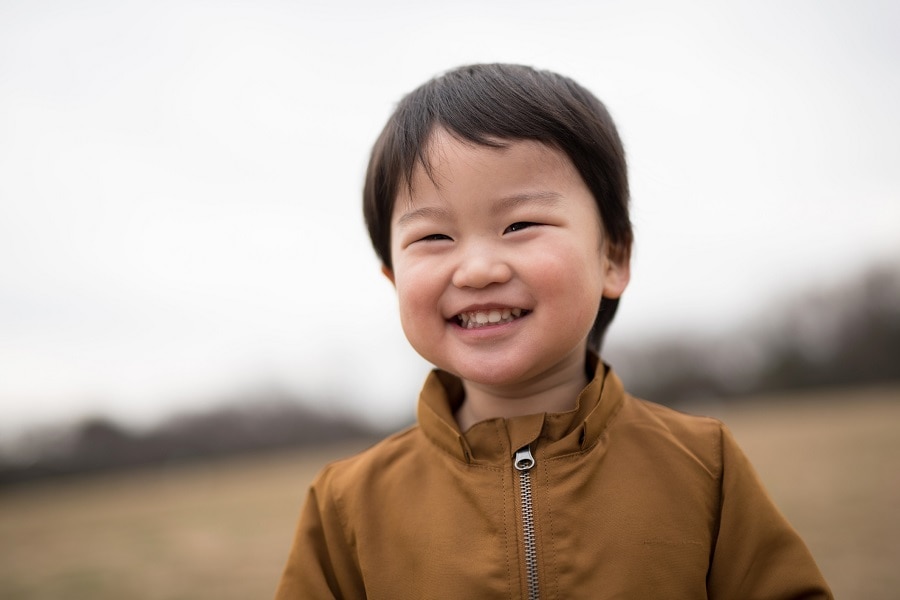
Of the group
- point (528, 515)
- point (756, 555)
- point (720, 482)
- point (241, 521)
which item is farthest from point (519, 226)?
point (241, 521)

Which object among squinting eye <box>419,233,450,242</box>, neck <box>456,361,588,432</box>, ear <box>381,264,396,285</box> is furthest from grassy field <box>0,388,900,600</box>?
squinting eye <box>419,233,450,242</box>

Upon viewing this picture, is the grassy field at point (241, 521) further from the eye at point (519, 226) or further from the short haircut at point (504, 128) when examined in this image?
the eye at point (519, 226)

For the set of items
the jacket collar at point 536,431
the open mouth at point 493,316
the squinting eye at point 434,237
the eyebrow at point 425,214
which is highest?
the eyebrow at point 425,214

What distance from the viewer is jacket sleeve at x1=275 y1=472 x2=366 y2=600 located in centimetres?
170

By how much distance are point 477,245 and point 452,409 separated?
0.57 m

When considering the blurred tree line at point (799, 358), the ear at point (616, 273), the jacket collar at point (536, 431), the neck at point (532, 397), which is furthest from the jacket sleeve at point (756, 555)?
the blurred tree line at point (799, 358)

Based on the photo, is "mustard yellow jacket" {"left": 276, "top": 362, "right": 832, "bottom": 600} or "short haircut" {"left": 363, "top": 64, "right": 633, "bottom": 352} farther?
"short haircut" {"left": 363, "top": 64, "right": 633, "bottom": 352}

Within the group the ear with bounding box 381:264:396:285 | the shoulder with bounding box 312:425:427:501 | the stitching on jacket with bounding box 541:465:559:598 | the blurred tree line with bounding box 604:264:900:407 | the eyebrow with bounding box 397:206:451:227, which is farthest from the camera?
the blurred tree line with bounding box 604:264:900:407

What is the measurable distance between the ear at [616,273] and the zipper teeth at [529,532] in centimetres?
54

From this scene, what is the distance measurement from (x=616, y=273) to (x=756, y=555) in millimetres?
741

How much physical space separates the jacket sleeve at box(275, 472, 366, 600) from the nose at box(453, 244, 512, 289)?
0.65 meters

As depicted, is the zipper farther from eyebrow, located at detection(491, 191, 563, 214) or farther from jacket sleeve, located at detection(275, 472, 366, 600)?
eyebrow, located at detection(491, 191, 563, 214)

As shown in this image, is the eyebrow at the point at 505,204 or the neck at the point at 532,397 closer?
the eyebrow at the point at 505,204

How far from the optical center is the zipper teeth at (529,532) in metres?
1.56
